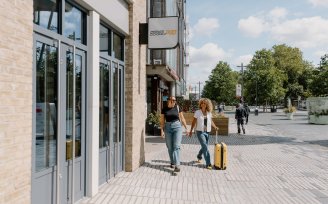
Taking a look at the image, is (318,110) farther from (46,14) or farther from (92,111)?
(46,14)

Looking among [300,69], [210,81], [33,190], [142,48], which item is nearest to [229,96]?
[210,81]

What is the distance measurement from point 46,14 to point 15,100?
1.47 m

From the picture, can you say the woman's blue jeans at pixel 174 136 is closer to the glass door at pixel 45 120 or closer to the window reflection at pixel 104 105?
the window reflection at pixel 104 105

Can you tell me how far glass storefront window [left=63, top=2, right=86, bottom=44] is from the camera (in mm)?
5215

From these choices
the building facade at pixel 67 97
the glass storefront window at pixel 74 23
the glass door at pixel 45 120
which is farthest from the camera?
the glass storefront window at pixel 74 23

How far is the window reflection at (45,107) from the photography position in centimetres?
431

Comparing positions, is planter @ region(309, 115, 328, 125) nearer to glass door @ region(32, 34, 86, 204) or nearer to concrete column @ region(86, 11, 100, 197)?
concrete column @ region(86, 11, 100, 197)

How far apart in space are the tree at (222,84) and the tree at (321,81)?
29.3 meters

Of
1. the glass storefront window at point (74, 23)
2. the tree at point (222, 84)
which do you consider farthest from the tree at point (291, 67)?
the glass storefront window at point (74, 23)

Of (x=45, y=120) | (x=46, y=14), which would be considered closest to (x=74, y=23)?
(x=46, y=14)

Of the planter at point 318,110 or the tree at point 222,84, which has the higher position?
the tree at point 222,84

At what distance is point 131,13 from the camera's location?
8.09m

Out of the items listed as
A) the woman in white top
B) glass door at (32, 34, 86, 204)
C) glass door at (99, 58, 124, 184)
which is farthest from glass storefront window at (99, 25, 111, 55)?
the woman in white top

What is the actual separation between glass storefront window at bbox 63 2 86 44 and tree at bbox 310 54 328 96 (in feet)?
135
